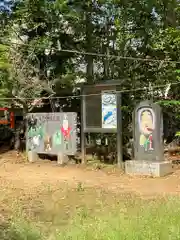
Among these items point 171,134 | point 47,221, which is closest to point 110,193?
point 47,221

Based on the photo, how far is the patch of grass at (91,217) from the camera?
5223 millimetres

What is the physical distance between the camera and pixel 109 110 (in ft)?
43.7

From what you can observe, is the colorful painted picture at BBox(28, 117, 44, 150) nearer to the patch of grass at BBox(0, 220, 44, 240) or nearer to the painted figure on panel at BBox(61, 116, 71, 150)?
the painted figure on panel at BBox(61, 116, 71, 150)

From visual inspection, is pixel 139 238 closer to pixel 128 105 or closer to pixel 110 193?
pixel 110 193

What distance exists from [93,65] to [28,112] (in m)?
3.09

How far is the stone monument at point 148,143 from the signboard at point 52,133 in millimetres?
2366

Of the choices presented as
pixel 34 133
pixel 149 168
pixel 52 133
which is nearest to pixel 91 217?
pixel 149 168

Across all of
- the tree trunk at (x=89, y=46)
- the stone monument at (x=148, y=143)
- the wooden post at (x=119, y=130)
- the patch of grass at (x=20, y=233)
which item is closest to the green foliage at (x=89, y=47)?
A: the tree trunk at (x=89, y=46)

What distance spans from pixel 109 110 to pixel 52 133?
2590mm

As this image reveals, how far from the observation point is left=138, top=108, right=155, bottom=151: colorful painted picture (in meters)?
12.4

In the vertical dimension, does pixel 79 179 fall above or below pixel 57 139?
below

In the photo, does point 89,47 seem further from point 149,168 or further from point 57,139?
point 149,168

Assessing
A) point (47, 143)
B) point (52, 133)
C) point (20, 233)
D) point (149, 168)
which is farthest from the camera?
point (47, 143)

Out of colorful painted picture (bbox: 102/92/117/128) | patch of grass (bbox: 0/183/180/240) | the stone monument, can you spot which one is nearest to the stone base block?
the stone monument
